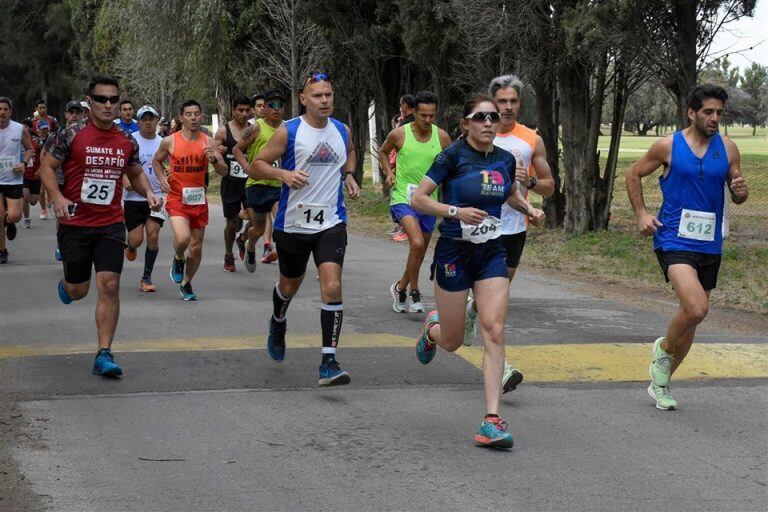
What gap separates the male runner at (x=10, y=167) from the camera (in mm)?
14492

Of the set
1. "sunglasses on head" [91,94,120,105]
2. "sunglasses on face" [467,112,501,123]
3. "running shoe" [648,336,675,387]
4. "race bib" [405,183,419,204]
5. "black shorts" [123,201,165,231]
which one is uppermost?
"sunglasses on head" [91,94,120,105]

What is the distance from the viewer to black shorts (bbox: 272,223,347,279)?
7854 millimetres

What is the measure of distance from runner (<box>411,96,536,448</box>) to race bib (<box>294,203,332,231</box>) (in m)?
1.20

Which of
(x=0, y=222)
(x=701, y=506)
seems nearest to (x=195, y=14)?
(x=0, y=222)

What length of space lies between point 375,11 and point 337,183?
49.8ft

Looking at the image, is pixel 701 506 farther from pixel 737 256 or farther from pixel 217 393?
pixel 737 256

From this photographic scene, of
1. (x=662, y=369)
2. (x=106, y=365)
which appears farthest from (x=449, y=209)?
(x=106, y=365)

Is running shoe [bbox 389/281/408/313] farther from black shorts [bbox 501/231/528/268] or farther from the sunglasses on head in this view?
the sunglasses on head

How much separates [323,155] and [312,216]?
1.35 ft

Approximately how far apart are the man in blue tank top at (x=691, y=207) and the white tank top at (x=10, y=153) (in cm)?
945

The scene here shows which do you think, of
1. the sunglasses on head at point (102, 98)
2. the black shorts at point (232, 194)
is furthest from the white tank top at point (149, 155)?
the sunglasses on head at point (102, 98)

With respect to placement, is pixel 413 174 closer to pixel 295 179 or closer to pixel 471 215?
pixel 295 179

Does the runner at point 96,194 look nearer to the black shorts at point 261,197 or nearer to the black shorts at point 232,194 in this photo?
the black shorts at point 261,197

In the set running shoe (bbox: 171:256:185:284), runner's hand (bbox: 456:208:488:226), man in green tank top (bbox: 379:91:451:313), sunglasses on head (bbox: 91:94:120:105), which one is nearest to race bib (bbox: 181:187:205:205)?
running shoe (bbox: 171:256:185:284)
